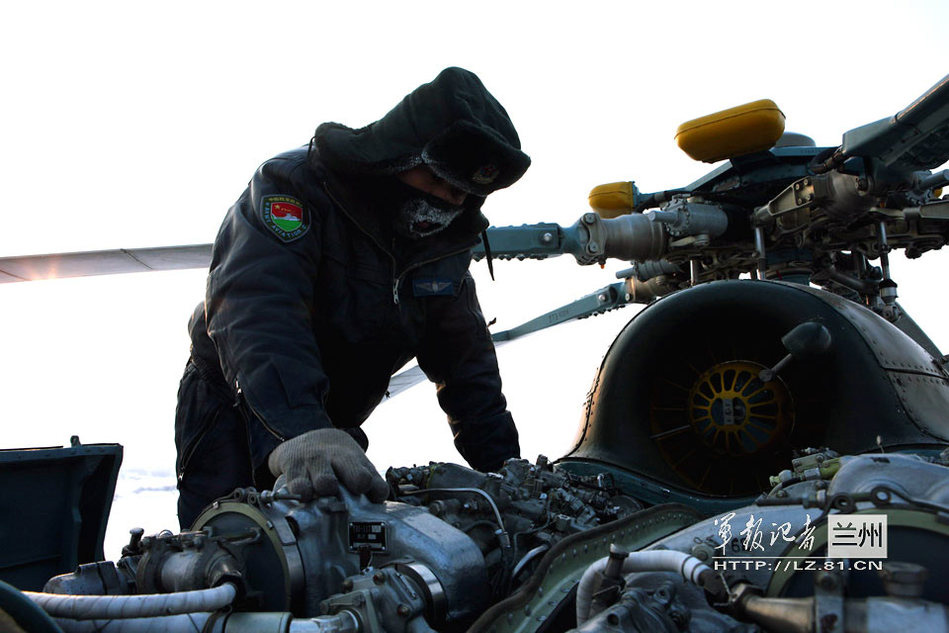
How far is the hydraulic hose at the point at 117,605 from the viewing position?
1.30 meters

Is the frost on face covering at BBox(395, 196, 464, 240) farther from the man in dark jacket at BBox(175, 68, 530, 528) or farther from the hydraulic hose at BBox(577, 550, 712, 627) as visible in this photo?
the hydraulic hose at BBox(577, 550, 712, 627)

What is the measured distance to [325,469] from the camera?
1.82 meters

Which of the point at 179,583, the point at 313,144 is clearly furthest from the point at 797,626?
the point at 313,144

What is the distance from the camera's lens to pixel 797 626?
3.45 ft

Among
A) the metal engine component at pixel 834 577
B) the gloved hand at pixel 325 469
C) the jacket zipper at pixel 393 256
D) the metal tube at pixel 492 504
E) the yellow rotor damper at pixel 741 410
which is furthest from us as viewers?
the yellow rotor damper at pixel 741 410

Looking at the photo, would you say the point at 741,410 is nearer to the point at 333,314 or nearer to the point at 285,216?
the point at 333,314

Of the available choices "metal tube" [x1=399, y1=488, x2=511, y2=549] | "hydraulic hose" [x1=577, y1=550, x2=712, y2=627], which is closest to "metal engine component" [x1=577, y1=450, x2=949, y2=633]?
"hydraulic hose" [x1=577, y1=550, x2=712, y2=627]

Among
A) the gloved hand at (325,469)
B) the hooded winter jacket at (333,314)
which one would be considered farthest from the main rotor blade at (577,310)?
the gloved hand at (325,469)

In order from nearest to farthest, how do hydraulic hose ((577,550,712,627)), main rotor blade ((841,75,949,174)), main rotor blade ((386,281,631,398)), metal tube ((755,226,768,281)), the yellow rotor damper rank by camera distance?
hydraulic hose ((577,550,712,627)), the yellow rotor damper, main rotor blade ((841,75,949,174)), metal tube ((755,226,768,281)), main rotor blade ((386,281,631,398))

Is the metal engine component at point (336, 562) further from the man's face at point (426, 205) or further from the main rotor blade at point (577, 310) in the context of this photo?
the main rotor blade at point (577, 310)

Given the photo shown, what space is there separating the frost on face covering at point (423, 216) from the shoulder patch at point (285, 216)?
0.33 meters

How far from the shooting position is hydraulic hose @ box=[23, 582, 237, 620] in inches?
51.2

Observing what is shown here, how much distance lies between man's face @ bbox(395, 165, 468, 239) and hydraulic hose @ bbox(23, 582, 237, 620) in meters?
1.53

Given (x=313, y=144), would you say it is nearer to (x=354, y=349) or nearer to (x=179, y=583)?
(x=354, y=349)
